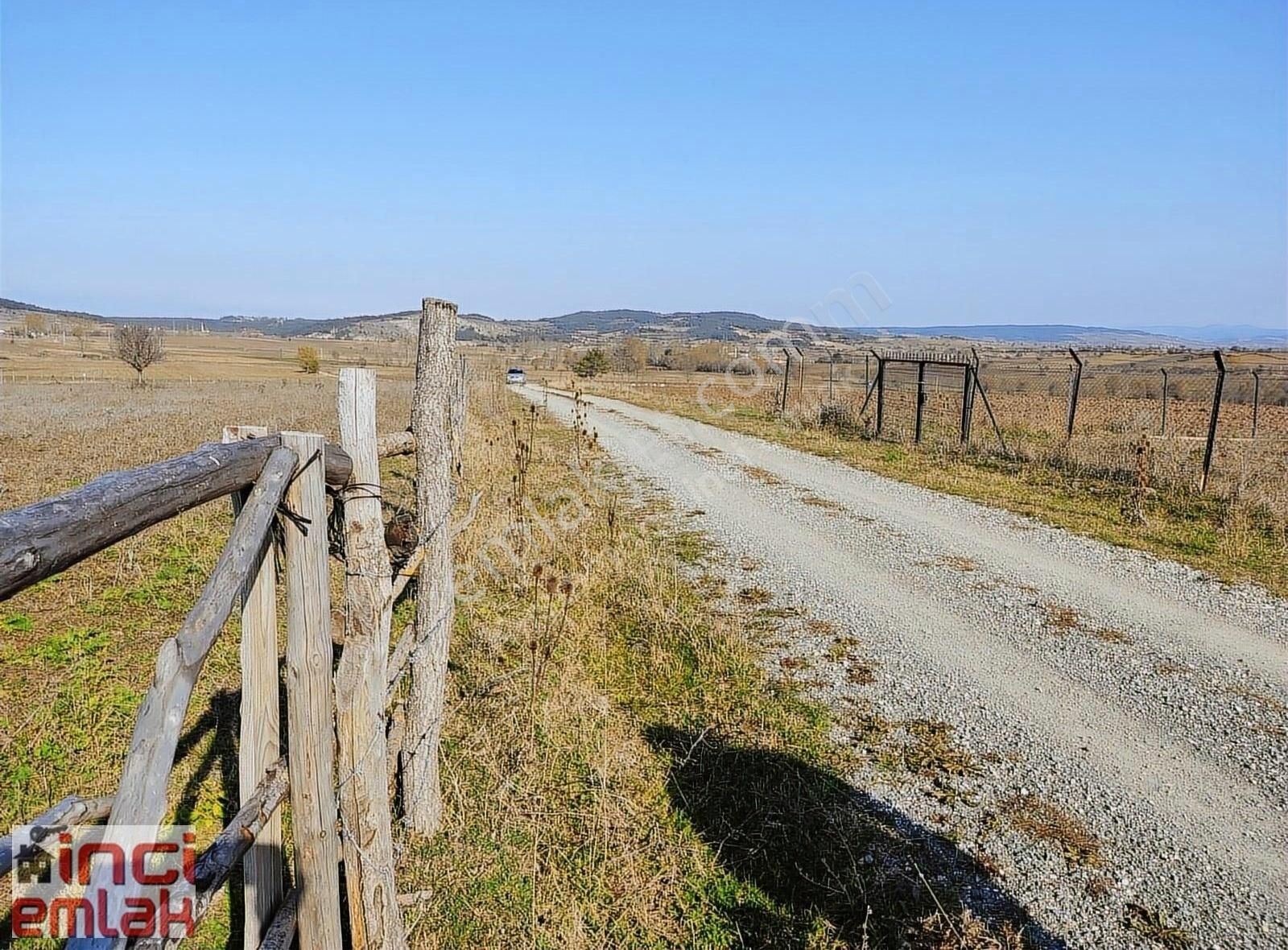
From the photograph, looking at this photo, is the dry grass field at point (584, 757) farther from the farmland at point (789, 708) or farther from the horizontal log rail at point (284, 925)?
the horizontal log rail at point (284, 925)

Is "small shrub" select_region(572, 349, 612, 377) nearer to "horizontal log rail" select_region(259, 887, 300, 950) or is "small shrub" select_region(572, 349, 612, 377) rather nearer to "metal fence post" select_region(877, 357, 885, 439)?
"metal fence post" select_region(877, 357, 885, 439)

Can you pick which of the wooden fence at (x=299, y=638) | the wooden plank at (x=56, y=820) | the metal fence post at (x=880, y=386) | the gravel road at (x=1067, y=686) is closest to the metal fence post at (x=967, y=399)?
the metal fence post at (x=880, y=386)

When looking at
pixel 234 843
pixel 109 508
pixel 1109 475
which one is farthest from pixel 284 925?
pixel 1109 475

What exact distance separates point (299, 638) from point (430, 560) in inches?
54.3

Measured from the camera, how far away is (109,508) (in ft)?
4.41

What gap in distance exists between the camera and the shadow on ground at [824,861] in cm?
325

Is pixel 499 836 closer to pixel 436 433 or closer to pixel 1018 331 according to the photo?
pixel 436 433

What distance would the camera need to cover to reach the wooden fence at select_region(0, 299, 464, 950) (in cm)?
126

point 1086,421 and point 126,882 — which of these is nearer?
point 126,882

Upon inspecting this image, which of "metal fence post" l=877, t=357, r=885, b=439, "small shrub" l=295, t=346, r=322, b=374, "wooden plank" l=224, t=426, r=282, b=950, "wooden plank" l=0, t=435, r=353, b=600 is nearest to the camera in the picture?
"wooden plank" l=0, t=435, r=353, b=600

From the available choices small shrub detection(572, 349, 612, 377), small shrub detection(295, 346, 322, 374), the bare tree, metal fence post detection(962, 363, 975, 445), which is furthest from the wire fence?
small shrub detection(295, 346, 322, 374)

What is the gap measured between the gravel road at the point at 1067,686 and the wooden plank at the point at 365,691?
2726mm

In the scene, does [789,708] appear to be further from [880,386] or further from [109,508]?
[880,386]

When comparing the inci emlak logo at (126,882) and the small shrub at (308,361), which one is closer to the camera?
the inci emlak logo at (126,882)
